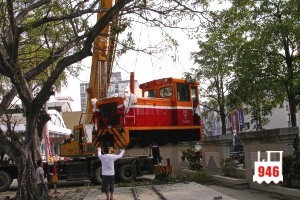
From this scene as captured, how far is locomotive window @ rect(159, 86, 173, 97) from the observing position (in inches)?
790

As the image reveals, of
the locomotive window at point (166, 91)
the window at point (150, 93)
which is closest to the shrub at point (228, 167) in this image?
the locomotive window at point (166, 91)

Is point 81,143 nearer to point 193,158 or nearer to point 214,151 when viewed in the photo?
point 193,158

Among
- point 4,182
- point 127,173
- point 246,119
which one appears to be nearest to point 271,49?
point 127,173

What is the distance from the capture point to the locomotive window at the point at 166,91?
2008 cm

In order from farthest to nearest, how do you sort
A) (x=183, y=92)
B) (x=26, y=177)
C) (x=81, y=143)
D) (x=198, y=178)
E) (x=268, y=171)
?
1. (x=81, y=143)
2. (x=183, y=92)
3. (x=198, y=178)
4. (x=26, y=177)
5. (x=268, y=171)

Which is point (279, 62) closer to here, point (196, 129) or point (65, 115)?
point (196, 129)

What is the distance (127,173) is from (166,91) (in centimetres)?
436

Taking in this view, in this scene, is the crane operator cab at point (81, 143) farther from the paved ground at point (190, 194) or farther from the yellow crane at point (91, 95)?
the paved ground at point (190, 194)

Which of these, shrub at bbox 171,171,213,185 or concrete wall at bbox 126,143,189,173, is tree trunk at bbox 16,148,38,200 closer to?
shrub at bbox 171,171,213,185

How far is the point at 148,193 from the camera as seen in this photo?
1506cm

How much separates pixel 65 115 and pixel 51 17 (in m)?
70.9

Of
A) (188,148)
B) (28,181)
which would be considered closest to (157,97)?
(188,148)

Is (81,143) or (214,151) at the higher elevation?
(81,143)

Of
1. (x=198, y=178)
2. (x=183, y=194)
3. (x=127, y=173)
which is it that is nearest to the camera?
(x=183, y=194)
